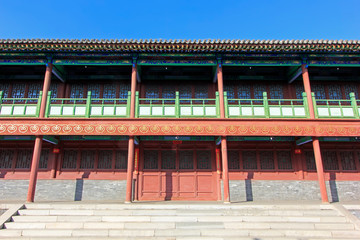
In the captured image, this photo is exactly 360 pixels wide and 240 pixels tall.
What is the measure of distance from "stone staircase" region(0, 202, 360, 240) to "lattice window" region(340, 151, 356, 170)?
4366 millimetres

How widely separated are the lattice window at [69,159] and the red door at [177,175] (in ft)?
11.3

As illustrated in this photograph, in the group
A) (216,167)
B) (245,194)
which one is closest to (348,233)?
(245,194)

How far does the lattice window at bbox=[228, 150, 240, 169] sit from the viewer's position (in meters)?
12.6

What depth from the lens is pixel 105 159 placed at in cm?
1266

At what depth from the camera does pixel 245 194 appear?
39.3 ft

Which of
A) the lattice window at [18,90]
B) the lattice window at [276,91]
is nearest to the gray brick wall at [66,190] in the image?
the lattice window at [18,90]

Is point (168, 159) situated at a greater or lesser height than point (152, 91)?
lesser

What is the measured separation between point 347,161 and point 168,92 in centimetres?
1003

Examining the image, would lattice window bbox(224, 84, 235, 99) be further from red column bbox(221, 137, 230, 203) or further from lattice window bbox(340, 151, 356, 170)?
lattice window bbox(340, 151, 356, 170)

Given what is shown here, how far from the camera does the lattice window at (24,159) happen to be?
12430 mm

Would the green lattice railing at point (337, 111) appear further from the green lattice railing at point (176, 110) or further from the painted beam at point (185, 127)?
the green lattice railing at point (176, 110)

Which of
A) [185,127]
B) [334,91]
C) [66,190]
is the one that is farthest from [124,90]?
[334,91]

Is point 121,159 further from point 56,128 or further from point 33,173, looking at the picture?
point 33,173

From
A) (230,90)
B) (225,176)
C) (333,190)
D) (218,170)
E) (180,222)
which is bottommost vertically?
(180,222)
